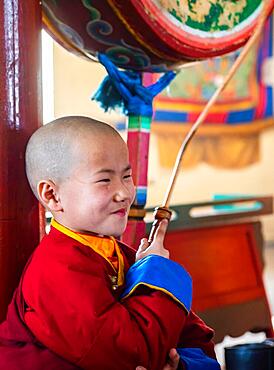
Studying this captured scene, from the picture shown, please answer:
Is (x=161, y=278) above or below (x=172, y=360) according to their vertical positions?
above

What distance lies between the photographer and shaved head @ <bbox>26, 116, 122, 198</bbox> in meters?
1.01

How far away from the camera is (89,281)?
37.5 inches

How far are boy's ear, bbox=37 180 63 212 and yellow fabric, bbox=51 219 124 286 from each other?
28mm

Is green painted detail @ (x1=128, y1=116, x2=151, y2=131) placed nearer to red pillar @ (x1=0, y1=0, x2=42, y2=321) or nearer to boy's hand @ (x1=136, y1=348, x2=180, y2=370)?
red pillar @ (x1=0, y1=0, x2=42, y2=321)

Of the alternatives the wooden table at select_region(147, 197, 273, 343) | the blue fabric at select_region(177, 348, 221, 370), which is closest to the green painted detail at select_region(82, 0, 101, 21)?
the blue fabric at select_region(177, 348, 221, 370)

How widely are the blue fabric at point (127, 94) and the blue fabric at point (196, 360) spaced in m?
0.51

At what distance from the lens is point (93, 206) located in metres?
1.01

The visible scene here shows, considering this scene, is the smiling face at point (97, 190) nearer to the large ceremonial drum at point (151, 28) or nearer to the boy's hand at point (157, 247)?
the boy's hand at point (157, 247)

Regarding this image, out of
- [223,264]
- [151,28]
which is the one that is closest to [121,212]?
[151,28]

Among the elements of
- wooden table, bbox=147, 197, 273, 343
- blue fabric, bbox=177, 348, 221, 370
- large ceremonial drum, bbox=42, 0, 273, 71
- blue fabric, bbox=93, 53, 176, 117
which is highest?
large ceremonial drum, bbox=42, 0, 273, 71

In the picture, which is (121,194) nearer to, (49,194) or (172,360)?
(49,194)

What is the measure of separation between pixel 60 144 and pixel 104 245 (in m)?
0.17

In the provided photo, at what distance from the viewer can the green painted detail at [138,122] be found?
1403 millimetres

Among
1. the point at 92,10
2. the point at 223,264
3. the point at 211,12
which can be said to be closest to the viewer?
the point at 92,10
